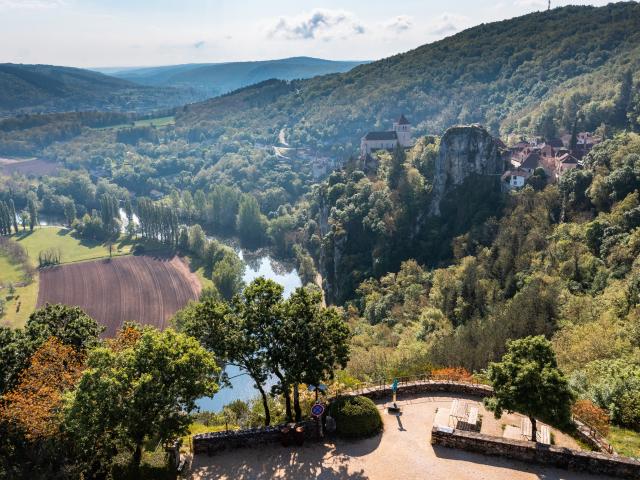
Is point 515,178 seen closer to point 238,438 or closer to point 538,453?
point 538,453

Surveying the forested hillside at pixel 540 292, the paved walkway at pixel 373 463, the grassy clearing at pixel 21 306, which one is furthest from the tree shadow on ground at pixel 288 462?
the grassy clearing at pixel 21 306

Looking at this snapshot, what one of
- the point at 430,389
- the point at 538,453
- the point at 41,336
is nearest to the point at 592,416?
the point at 538,453

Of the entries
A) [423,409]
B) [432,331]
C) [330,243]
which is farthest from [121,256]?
[423,409]

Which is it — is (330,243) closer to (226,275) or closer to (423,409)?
(226,275)

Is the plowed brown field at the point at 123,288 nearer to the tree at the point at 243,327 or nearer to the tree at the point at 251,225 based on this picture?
the tree at the point at 251,225

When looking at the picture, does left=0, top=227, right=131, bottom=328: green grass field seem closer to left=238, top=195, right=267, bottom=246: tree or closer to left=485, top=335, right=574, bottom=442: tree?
left=238, top=195, right=267, bottom=246: tree
